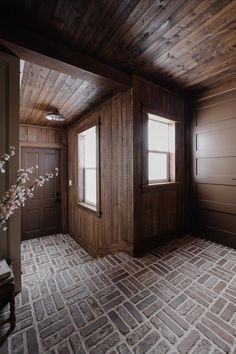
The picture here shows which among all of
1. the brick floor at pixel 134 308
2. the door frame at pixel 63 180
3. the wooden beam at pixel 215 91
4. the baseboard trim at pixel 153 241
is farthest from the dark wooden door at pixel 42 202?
the wooden beam at pixel 215 91

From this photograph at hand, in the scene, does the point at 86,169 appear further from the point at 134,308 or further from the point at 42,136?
the point at 134,308

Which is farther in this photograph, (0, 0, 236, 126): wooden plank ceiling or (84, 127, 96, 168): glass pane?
(84, 127, 96, 168): glass pane

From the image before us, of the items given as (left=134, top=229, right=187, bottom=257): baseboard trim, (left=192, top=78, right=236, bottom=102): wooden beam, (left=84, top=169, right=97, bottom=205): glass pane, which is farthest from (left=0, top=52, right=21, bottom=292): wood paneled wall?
(left=192, top=78, right=236, bottom=102): wooden beam

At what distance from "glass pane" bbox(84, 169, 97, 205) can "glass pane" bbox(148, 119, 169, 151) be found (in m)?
1.55

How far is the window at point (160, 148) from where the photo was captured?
9.32 feet

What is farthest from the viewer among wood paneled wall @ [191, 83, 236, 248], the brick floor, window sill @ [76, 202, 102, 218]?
window sill @ [76, 202, 102, 218]

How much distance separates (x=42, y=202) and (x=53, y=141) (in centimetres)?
170

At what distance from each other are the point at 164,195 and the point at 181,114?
4.94 feet

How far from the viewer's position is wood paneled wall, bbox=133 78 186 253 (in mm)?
2455

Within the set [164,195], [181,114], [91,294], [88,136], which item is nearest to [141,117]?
[181,114]

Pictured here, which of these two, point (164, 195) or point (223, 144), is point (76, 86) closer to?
point (164, 195)

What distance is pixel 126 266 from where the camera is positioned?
220 cm

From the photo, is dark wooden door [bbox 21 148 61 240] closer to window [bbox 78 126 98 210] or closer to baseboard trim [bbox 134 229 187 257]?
window [bbox 78 126 98 210]

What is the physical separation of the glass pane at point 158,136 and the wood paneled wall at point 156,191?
208 mm
